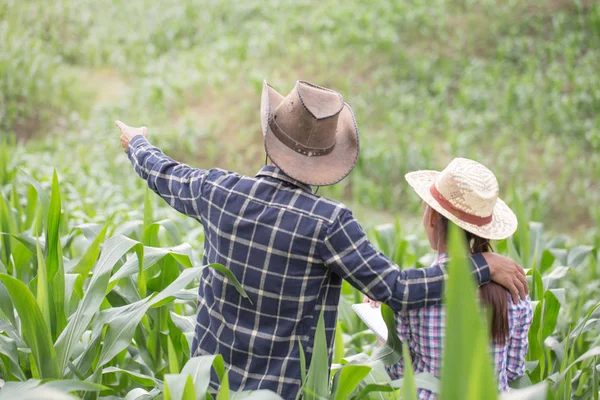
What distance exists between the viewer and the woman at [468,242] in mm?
1686

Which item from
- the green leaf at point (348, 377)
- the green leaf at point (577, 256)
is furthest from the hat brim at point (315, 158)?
the green leaf at point (577, 256)

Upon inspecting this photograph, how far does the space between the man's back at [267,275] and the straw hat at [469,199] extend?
12.1 inches

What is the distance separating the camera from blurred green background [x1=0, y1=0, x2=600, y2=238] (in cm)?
695

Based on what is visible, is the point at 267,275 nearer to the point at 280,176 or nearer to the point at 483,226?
the point at 280,176

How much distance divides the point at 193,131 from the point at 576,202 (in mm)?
4061

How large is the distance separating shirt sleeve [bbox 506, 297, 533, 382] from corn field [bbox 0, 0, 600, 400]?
0.08 meters

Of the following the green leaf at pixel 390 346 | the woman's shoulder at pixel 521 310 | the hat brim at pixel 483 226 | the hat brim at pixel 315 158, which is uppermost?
the hat brim at pixel 315 158

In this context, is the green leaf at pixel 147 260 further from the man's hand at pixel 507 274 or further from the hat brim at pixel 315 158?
the man's hand at pixel 507 274

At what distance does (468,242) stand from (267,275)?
1.75 ft

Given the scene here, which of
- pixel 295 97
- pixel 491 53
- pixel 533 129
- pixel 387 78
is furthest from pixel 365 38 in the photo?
pixel 295 97

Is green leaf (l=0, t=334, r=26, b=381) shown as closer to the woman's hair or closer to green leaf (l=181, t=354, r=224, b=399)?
green leaf (l=181, t=354, r=224, b=399)

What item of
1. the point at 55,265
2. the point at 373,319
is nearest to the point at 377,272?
the point at 373,319

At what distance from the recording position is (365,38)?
9.09 meters

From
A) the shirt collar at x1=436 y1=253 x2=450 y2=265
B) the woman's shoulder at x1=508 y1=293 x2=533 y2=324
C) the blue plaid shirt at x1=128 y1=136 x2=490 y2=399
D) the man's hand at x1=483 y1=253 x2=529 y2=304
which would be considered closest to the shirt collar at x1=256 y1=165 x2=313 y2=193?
the blue plaid shirt at x1=128 y1=136 x2=490 y2=399
